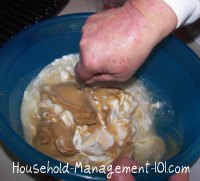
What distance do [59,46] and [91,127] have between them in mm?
211

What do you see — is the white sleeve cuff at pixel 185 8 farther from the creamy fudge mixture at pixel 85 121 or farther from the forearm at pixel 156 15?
the creamy fudge mixture at pixel 85 121

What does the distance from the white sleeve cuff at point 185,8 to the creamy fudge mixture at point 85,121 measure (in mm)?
239

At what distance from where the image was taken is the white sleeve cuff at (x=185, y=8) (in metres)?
0.51

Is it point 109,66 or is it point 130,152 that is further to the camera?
point 130,152

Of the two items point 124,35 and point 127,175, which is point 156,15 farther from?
point 127,175

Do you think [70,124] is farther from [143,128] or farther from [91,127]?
[143,128]

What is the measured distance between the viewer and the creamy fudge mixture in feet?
2.13

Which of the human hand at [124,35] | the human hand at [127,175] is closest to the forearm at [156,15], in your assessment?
the human hand at [124,35]

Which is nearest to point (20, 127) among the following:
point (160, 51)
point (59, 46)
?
point (59, 46)

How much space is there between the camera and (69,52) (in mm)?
800

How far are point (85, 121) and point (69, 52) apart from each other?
0.20 metres

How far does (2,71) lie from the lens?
64 cm

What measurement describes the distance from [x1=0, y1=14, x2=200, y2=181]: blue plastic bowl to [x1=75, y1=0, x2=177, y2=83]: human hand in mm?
184

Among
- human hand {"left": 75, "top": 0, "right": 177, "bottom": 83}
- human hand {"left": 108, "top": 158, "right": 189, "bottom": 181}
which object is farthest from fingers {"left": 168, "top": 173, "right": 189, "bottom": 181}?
human hand {"left": 75, "top": 0, "right": 177, "bottom": 83}
